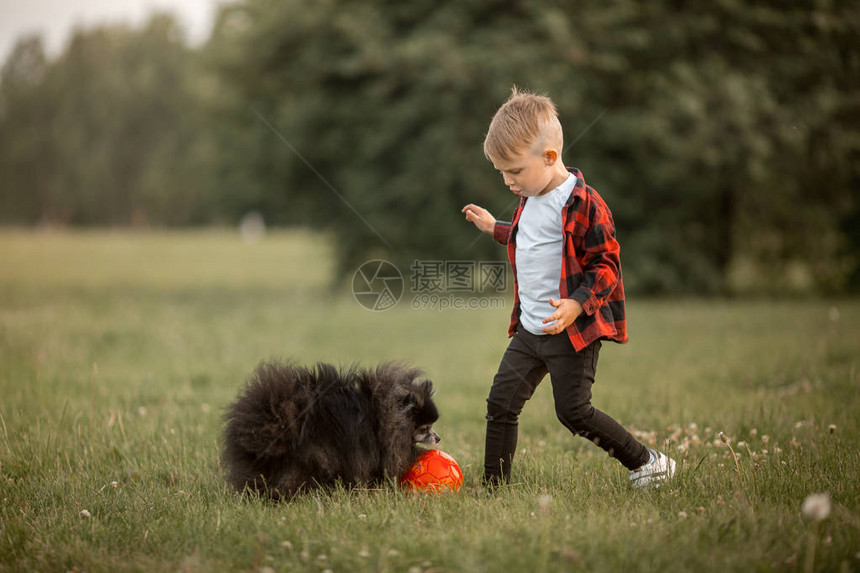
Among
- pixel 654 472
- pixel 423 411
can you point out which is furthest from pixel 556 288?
pixel 654 472

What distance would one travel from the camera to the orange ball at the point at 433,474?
3746 millimetres

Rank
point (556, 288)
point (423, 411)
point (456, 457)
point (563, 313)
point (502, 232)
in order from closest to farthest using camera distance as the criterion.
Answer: point (563, 313) → point (556, 288) → point (423, 411) → point (502, 232) → point (456, 457)

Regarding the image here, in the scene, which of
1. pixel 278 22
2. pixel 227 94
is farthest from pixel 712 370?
pixel 227 94

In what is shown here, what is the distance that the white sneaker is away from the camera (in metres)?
3.72

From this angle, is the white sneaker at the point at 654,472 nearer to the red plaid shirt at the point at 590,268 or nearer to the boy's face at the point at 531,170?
the red plaid shirt at the point at 590,268

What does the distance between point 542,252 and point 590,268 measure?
0.29 meters

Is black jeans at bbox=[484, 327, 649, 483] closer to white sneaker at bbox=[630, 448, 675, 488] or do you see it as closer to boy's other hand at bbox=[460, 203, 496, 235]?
white sneaker at bbox=[630, 448, 675, 488]

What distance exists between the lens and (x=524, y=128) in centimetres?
360

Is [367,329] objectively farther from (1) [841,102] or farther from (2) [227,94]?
(1) [841,102]

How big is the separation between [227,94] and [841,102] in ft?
44.4

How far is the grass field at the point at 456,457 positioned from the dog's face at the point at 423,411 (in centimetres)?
35

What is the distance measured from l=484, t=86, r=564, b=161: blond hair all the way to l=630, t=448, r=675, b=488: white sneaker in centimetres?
177

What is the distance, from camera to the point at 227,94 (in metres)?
17.0

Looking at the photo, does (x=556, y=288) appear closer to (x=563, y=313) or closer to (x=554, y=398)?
(x=563, y=313)
